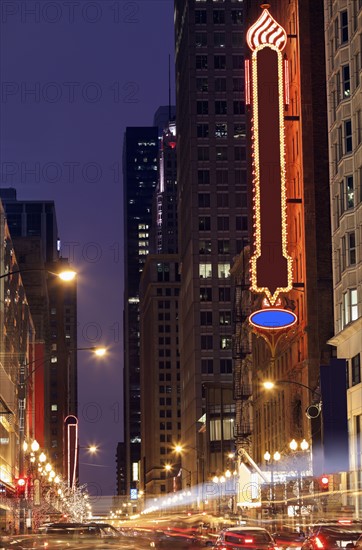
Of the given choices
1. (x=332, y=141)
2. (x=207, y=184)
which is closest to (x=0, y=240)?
(x=332, y=141)

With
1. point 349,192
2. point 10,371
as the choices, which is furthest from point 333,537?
point 10,371

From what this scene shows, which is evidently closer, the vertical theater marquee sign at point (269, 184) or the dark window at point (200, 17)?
the vertical theater marquee sign at point (269, 184)

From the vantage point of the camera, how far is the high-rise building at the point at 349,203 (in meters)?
64.1

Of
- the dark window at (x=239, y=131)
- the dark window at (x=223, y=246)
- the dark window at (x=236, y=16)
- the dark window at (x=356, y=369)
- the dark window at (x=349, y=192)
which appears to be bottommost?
the dark window at (x=356, y=369)

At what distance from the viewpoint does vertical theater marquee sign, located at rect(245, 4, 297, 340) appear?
283 feet

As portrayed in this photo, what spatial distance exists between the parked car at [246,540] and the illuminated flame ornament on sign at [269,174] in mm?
48414

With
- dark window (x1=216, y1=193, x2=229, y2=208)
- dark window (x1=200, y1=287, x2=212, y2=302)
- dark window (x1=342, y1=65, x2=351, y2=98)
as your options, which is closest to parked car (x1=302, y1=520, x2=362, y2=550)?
dark window (x1=342, y1=65, x2=351, y2=98)

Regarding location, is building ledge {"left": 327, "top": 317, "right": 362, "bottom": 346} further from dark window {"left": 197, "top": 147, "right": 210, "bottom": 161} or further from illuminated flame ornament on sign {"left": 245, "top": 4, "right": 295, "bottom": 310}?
dark window {"left": 197, "top": 147, "right": 210, "bottom": 161}

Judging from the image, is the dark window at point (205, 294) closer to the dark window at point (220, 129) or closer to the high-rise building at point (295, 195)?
the dark window at point (220, 129)

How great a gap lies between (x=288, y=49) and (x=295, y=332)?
2517 centimetres

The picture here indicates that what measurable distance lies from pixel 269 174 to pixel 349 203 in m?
21.1

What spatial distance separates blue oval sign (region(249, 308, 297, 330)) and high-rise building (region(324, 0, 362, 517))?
57.3 ft

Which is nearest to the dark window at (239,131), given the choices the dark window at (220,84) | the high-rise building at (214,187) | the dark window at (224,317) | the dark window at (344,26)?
the high-rise building at (214,187)

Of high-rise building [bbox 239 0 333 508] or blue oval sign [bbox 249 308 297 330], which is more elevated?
high-rise building [bbox 239 0 333 508]
